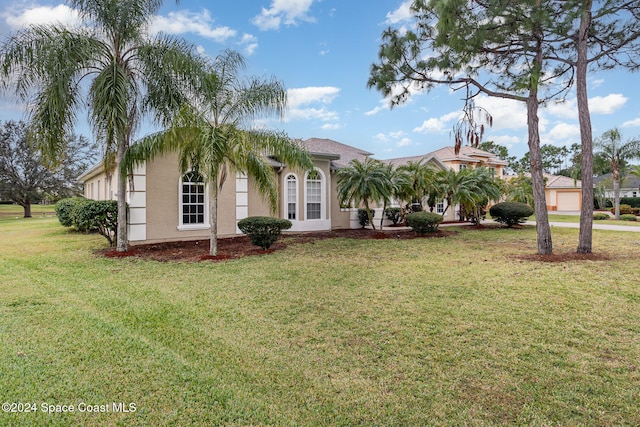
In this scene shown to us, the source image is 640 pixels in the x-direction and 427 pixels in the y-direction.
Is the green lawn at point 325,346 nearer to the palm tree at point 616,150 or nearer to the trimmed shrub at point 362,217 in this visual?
the trimmed shrub at point 362,217

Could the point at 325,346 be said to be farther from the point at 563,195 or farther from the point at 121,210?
the point at 563,195

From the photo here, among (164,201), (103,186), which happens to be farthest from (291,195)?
(103,186)

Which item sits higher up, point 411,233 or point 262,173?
point 262,173

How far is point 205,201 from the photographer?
1281cm

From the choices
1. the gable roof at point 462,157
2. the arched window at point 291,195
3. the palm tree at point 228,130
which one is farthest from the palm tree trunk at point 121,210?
the gable roof at point 462,157

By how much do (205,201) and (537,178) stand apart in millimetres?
11221

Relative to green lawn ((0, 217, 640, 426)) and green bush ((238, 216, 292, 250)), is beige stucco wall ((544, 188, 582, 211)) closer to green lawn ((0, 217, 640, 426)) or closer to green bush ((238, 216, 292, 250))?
green lawn ((0, 217, 640, 426))

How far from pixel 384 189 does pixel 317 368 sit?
→ 9.96 meters

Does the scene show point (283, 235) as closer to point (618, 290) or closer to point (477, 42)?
point (477, 42)

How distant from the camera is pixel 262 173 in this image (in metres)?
9.89

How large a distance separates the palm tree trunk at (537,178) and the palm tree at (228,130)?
680 centimetres

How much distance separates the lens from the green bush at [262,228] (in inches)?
405

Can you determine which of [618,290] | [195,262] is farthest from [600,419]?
[195,262]

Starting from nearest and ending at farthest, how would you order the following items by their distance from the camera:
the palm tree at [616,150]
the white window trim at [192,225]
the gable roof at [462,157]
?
the white window trim at [192,225] → the palm tree at [616,150] → the gable roof at [462,157]
